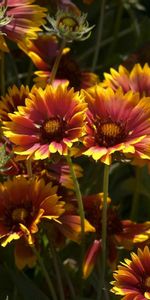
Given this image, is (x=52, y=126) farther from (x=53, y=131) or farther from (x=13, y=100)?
(x=13, y=100)

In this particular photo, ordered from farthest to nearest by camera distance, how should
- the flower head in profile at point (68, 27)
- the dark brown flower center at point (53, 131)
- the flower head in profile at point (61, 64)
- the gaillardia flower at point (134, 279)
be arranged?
the flower head in profile at point (61, 64) < the flower head in profile at point (68, 27) < the dark brown flower center at point (53, 131) < the gaillardia flower at point (134, 279)

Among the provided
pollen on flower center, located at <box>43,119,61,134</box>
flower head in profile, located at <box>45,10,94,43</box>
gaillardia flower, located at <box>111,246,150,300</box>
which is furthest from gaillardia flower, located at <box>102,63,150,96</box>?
gaillardia flower, located at <box>111,246,150,300</box>

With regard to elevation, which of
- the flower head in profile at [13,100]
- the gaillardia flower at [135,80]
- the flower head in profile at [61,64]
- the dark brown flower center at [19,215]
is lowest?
the dark brown flower center at [19,215]

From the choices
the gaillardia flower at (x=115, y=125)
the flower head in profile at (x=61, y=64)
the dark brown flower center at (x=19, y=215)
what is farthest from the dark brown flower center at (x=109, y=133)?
the flower head in profile at (x=61, y=64)

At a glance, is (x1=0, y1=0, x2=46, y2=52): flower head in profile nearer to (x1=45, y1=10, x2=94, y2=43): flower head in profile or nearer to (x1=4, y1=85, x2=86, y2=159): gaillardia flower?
(x1=45, y1=10, x2=94, y2=43): flower head in profile

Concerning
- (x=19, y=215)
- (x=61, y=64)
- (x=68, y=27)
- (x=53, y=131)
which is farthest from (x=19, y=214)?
(x=61, y=64)

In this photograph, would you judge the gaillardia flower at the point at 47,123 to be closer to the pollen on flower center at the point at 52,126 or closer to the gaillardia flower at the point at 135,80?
the pollen on flower center at the point at 52,126
